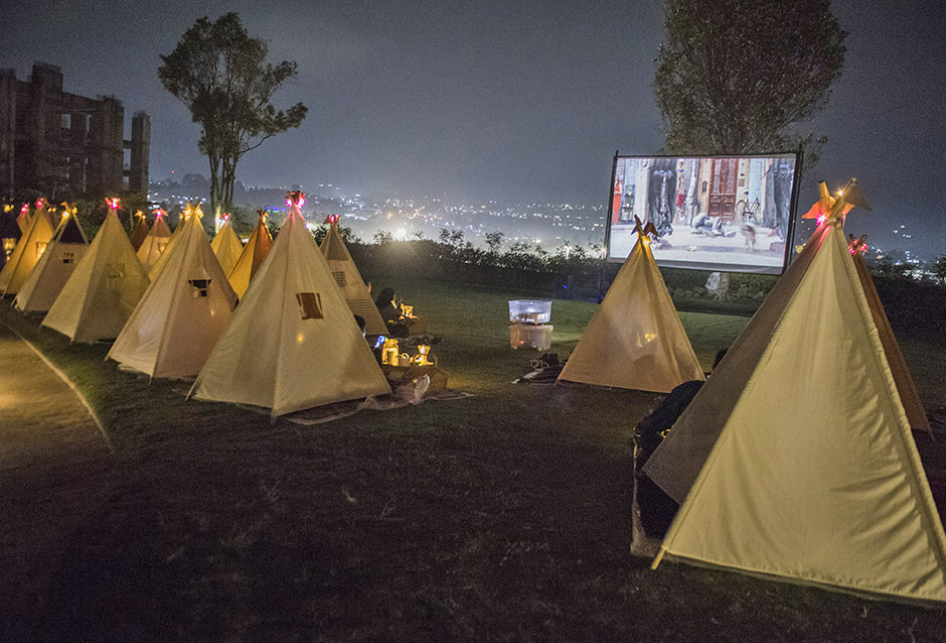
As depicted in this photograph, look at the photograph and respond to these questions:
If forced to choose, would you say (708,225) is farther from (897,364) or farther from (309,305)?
(309,305)

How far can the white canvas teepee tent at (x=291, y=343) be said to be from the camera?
728 cm

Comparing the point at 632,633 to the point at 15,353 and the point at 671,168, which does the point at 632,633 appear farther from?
the point at 671,168

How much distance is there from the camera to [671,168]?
49.3 feet

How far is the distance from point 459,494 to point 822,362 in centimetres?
265

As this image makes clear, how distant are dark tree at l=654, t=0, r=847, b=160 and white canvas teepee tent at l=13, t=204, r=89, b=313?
17.9 metres

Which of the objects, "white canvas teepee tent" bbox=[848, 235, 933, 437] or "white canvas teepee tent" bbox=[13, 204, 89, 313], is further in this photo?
"white canvas teepee tent" bbox=[13, 204, 89, 313]

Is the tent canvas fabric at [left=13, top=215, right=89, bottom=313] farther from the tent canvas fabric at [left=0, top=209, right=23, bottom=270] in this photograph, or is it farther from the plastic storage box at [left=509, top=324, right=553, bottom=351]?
the plastic storage box at [left=509, top=324, right=553, bottom=351]

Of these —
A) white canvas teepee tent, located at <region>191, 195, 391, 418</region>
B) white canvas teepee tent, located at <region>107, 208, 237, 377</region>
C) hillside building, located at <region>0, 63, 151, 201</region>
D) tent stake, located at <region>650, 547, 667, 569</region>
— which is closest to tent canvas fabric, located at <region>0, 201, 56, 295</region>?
white canvas teepee tent, located at <region>107, 208, 237, 377</region>

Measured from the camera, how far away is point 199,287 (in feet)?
30.0

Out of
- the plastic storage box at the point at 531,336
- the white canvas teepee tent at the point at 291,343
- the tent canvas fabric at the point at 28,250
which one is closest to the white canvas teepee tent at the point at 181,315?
the white canvas teepee tent at the point at 291,343

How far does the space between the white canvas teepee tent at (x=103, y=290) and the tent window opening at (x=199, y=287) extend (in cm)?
330

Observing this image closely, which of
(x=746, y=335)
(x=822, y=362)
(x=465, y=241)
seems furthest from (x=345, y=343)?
(x=465, y=241)

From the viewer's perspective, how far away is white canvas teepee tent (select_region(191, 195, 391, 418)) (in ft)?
23.9

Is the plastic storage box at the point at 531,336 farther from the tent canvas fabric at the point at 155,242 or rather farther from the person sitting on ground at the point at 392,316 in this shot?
the tent canvas fabric at the point at 155,242
